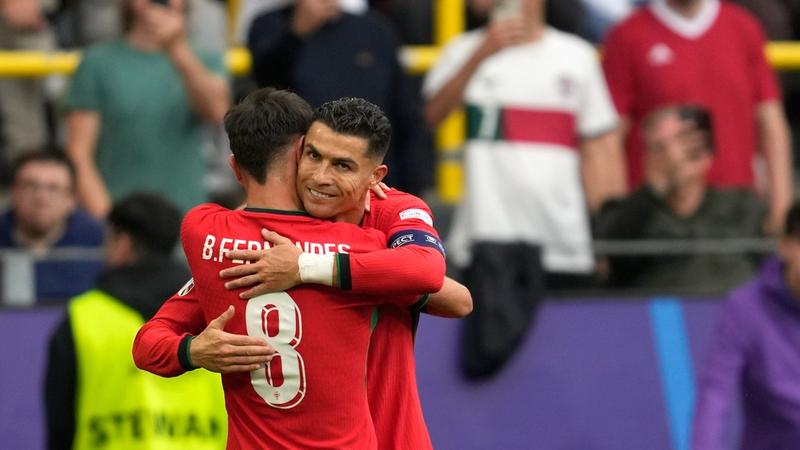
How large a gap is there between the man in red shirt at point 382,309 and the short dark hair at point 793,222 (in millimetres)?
1947

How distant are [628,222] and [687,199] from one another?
323mm

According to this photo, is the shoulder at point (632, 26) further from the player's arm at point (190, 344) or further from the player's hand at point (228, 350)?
the player's hand at point (228, 350)

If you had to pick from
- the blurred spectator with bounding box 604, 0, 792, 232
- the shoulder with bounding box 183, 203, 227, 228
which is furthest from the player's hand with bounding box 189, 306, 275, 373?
the blurred spectator with bounding box 604, 0, 792, 232

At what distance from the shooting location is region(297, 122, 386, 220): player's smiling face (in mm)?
4617

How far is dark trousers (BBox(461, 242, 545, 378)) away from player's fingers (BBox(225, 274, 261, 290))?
12.0 ft

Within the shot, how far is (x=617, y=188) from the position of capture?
9.05m

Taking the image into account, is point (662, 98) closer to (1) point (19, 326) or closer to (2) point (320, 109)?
(1) point (19, 326)

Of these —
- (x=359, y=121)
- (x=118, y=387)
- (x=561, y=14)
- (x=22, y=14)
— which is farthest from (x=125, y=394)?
(x=561, y=14)

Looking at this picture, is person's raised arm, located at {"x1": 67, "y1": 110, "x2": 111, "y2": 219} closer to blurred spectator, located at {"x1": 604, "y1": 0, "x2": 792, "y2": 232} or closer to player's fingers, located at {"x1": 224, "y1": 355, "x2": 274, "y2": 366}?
blurred spectator, located at {"x1": 604, "y1": 0, "x2": 792, "y2": 232}

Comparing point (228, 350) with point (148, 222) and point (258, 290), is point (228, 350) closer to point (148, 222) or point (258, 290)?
point (258, 290)

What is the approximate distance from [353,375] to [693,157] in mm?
4298

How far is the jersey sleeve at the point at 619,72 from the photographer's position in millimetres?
9188

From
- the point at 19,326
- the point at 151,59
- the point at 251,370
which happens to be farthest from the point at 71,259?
the point at 251,370

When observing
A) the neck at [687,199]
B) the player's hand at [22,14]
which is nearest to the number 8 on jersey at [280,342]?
the neck at [687,199]
